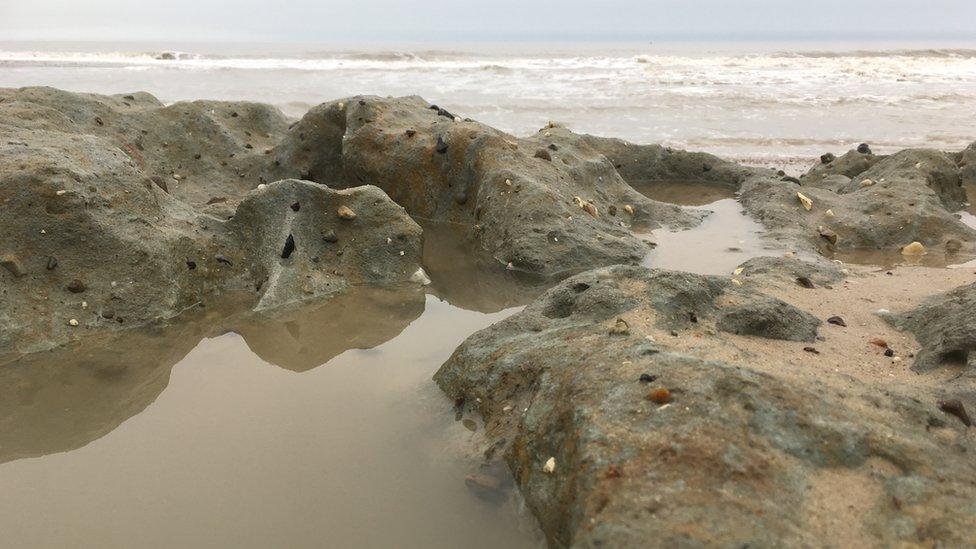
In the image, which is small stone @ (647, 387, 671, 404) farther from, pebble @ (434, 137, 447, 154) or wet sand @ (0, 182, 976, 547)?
pebble @ (434, 137, 447, 154)

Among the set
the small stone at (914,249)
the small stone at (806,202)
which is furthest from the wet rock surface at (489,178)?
the small stone at (914,249)

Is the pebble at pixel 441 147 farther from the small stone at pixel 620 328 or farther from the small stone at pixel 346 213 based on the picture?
the small stone at pixel 620 328

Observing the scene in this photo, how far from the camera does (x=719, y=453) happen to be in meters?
1.92

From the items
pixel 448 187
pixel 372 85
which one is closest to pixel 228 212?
pixel 448 187

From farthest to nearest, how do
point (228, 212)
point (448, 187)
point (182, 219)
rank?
point (448, 187)
point (228, 212)
point (182, 219)

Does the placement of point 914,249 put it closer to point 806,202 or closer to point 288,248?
point 806,202

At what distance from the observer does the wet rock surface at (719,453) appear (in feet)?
5.75

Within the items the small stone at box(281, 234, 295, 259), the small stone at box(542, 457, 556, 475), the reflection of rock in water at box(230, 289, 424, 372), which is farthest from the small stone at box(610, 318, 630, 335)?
the small stone at box(281, 234, 295, 259)

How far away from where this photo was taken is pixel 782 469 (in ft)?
6.27

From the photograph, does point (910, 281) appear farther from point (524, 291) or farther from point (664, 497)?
point (664, 497)

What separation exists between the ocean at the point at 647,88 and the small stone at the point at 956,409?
8.10 metres

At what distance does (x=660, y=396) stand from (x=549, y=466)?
41 cm

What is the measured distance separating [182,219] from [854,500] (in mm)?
4168

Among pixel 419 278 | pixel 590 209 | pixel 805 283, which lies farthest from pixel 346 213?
pixel 805 283
